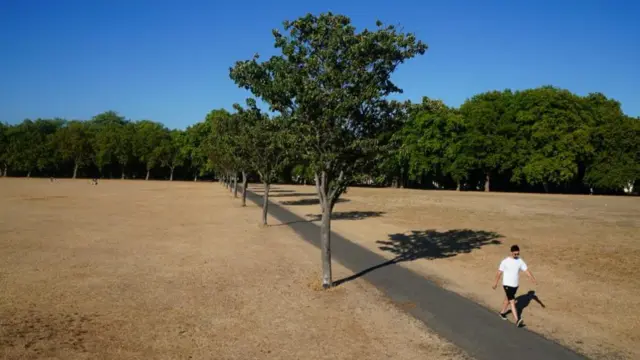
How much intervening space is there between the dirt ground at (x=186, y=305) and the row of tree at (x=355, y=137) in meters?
2.42

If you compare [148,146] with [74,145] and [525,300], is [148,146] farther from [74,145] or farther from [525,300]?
[525,300]

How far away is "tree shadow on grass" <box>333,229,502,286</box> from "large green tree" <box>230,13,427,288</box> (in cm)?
448

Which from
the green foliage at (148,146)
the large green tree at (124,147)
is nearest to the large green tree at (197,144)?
the green foliage at (148,146)

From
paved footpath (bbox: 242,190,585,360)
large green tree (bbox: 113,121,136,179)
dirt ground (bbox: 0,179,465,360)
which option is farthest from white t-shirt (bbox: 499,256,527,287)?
large green tree (bbox: 113,121,136,179)

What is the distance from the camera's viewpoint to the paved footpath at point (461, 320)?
9.01m

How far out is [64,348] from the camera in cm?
897

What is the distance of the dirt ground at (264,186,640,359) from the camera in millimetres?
11000

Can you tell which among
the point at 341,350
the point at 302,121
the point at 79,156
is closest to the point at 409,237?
the point at 302,121

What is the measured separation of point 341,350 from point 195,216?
2674cm


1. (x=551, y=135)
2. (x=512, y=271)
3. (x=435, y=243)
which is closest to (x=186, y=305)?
(x=512, y=271)

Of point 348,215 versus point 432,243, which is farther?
point 348,215

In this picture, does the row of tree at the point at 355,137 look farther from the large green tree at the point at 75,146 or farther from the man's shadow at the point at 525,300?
the man's shadow at the point at 525,300

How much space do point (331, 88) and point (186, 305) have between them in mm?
7310

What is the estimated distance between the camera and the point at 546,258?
1967 cm
